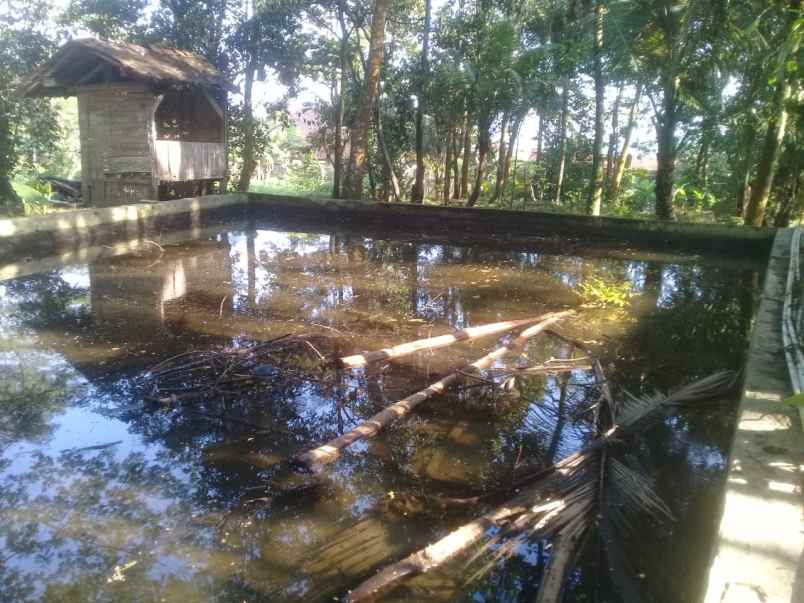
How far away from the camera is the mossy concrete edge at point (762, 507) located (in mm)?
1989

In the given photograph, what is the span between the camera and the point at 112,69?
12.7 m

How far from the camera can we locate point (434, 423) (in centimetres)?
420

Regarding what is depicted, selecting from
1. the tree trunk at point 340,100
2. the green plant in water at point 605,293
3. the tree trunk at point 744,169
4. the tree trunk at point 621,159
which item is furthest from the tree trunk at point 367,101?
the tree trunk at point 621,159

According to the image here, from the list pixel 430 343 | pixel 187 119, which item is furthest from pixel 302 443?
pixel 187 119

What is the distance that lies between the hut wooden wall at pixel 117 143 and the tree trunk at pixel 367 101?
4.42 metres

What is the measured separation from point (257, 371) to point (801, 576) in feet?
12.8

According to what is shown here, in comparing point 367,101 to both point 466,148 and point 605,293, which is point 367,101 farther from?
point 605,293

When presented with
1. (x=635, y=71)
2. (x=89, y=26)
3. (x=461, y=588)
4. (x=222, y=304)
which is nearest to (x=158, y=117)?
(x=89, y=26)

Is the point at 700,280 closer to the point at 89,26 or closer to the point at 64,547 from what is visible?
the point at 64,547

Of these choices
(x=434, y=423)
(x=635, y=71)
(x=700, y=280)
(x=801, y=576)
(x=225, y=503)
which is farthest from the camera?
(x=635, y=71)

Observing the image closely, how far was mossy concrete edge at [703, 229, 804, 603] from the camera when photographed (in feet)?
6.53

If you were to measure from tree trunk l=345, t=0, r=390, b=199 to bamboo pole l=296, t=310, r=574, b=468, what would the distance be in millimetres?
8698

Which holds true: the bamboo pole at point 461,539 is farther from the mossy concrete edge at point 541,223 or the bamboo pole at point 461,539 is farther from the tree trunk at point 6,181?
the tree trunk at point 6,181

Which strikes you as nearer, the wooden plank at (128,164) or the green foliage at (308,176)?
the wooden plank at (128,164)
